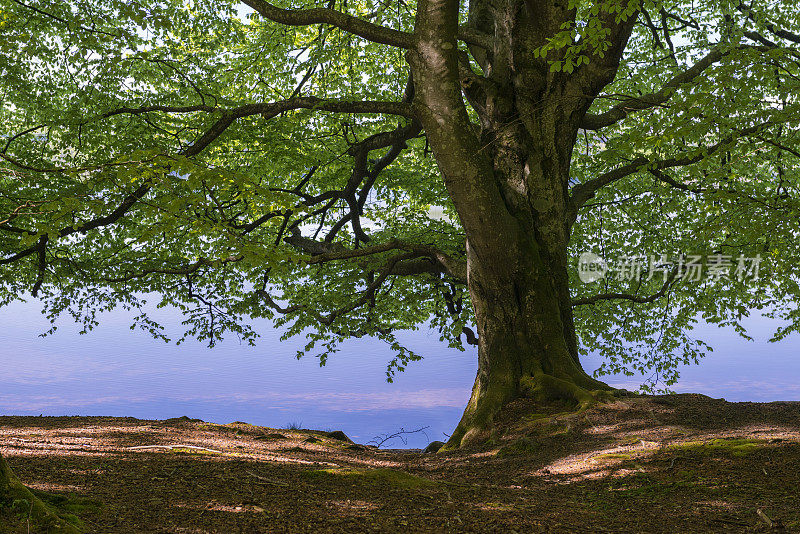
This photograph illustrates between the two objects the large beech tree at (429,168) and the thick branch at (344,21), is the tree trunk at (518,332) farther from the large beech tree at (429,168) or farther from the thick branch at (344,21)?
the thick branch at (344,21)

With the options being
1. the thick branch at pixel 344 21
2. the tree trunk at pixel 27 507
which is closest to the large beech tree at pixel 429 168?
the thick branch at pixel 344 21

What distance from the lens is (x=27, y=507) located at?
323 cm

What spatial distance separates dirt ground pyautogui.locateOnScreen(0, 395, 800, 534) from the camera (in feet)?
13.0

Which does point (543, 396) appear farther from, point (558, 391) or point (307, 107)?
point (307, 107)

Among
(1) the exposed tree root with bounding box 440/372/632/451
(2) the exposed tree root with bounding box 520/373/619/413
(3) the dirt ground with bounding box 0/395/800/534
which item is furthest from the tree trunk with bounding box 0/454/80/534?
(2) the exposed tree root with bounding box 520/373/619/413

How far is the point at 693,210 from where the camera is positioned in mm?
13656

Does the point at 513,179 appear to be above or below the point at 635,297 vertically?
above

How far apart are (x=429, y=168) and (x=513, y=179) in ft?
21.2

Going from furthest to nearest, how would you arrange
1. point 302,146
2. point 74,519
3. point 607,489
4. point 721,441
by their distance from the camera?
1. point 302,146
2. point 721,441
3. point 607,489
4. point 74,519

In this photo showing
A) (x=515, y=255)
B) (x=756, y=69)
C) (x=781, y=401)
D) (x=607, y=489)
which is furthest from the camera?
(x=781, y=401)

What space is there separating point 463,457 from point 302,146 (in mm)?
7202

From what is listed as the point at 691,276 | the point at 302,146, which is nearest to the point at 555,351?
the point at 691,276

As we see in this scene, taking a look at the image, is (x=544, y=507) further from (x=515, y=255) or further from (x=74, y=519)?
(x=515, y=255)

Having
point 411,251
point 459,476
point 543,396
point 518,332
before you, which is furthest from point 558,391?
point 411,251
